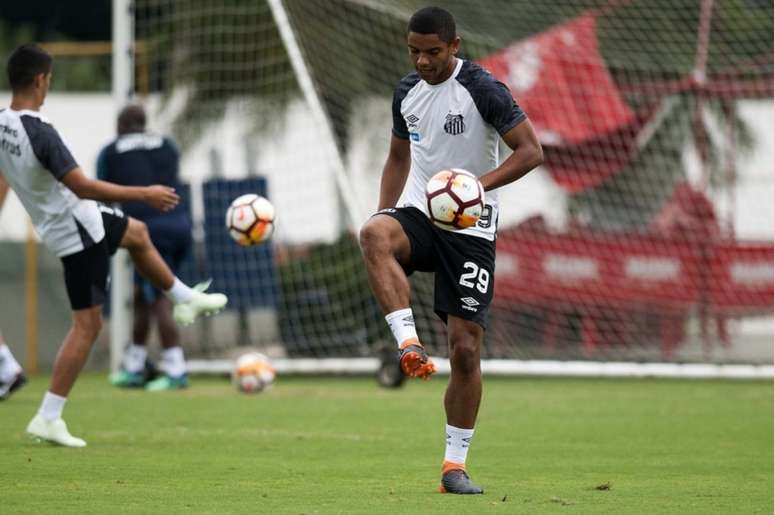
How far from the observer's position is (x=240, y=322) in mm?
15211

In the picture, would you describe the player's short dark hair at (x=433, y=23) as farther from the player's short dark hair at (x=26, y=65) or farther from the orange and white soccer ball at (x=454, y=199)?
the player's short dark hair at (x=26, y=65)

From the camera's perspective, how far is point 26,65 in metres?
8.02

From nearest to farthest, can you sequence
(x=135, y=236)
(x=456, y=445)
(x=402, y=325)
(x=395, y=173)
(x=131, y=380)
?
(x=402, y=325) → (x=456, y=445) → (x=395, y=173) → (x=135, y=236) → (x=131, y=380)

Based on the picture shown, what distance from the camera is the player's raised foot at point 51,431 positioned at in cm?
808

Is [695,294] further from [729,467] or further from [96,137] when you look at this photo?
[96,137]

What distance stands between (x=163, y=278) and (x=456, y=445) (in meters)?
2.73

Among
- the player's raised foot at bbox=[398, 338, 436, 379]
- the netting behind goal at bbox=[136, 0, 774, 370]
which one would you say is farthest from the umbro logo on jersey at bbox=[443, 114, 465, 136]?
the netting behind goal at bbox=[136, 0, 774, 370]

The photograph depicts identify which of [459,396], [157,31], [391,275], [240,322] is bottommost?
[240,322]

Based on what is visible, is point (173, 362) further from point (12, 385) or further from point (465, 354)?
point (465, 354)

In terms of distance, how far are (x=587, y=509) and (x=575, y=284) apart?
8.84 m

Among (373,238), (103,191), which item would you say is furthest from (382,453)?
(103,191)

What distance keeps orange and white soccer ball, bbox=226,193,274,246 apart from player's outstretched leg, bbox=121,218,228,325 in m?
0.40

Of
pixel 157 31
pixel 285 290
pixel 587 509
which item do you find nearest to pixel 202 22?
pixel 157 31

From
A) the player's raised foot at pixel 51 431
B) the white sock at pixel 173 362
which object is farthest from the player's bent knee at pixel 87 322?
the white sock at pixel 173 362
